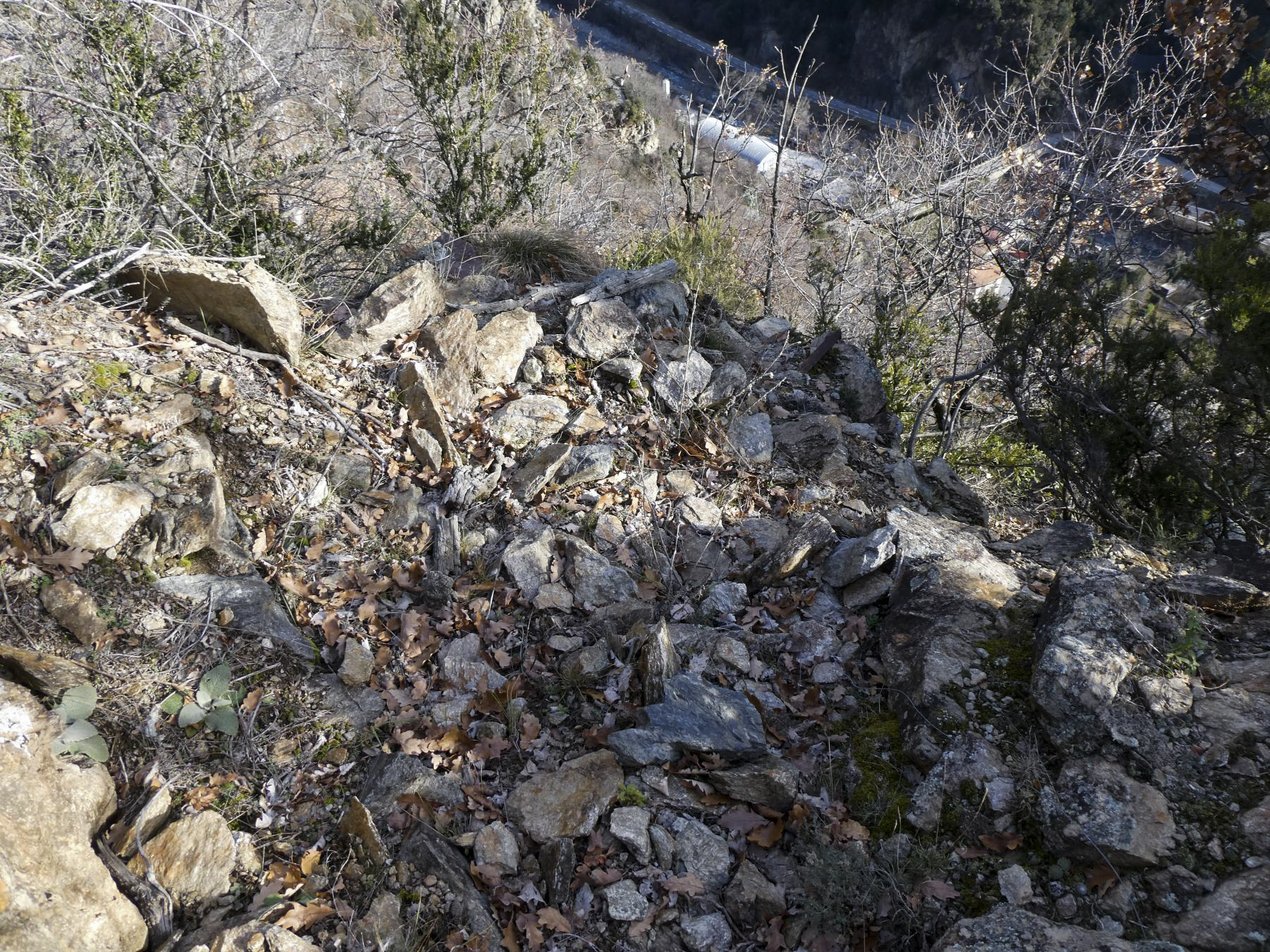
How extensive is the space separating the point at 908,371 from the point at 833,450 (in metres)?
2.63

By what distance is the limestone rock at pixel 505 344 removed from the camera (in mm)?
4309

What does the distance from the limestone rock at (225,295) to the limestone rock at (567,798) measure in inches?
103

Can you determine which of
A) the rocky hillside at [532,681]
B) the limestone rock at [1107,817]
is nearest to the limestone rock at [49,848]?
the rocky hillside at [532,681]

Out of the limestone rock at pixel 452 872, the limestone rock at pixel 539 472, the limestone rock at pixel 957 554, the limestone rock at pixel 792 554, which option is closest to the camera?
the limestone rock at pixel 452 872

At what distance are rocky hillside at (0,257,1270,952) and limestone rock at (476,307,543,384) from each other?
5 centimetres

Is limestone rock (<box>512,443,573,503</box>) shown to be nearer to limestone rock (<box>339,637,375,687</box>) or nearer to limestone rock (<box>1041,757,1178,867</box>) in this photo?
limestone rock (<box>339,637,375,687</box>)

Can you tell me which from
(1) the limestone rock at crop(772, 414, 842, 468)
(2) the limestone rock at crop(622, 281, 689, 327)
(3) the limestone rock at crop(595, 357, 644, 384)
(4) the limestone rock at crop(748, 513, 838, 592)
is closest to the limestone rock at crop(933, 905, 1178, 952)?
(4) the limestone rock at crop(748, 513, 838, 592)

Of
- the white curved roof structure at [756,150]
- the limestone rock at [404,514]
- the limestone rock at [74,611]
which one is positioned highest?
the white curved roof structure at [756,150]

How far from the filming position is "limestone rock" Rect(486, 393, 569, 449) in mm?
4047

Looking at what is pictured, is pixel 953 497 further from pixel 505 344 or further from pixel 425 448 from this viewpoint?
pixel 425 448

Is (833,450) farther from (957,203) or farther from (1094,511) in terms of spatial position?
(957,203)

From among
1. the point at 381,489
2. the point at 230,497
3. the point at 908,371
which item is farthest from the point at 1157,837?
the point at 908,371

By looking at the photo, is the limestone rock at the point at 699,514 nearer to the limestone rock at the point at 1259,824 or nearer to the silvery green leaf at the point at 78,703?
the limestone rock at the point at 1259,824

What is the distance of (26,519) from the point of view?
2.80 m
